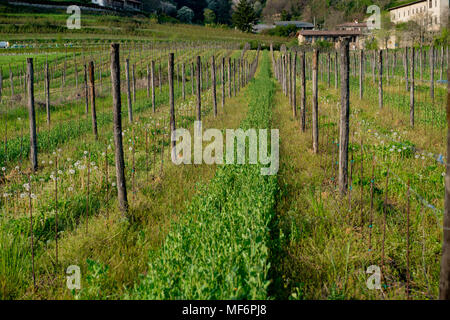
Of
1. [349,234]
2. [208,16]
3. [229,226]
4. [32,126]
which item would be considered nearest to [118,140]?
[229,226]

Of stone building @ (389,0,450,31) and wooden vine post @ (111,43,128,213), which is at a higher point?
stone building @ (389,0,450,31)

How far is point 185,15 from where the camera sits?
103688mm

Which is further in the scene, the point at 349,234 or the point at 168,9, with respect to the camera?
the point at 168,9

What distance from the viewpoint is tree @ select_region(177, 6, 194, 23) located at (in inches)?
4082

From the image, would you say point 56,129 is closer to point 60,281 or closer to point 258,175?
point 258,175

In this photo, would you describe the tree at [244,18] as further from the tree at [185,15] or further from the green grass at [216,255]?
the green grass at [216,255]

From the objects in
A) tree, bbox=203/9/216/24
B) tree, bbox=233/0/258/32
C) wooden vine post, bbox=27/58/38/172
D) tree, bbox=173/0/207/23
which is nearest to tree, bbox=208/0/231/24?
tree, bbox=173/0/207/23

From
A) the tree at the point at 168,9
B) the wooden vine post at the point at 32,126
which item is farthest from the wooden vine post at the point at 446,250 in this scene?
the tree at the point at 168,9

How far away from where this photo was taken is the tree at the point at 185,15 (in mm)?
103688

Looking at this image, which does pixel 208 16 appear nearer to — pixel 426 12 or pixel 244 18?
pixel 244 18

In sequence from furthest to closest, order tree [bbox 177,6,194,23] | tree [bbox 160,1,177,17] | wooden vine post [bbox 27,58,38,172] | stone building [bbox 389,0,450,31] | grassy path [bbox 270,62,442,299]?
tree [bbox 160,1,177,17] < tree [bbox 177,6,194,23] < stone building [bbox 389,0,450,31] < wooden vine post [bbox 27,58,38,172] < grassy path [bbox 270,62,442,299]

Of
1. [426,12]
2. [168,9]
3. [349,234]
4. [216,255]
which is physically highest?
[168,9]

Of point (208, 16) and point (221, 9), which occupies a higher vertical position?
point (221, 9)

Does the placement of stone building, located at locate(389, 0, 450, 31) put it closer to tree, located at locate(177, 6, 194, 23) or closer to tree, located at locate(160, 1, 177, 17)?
tree, located at locate(177, 6, 194, 23)
